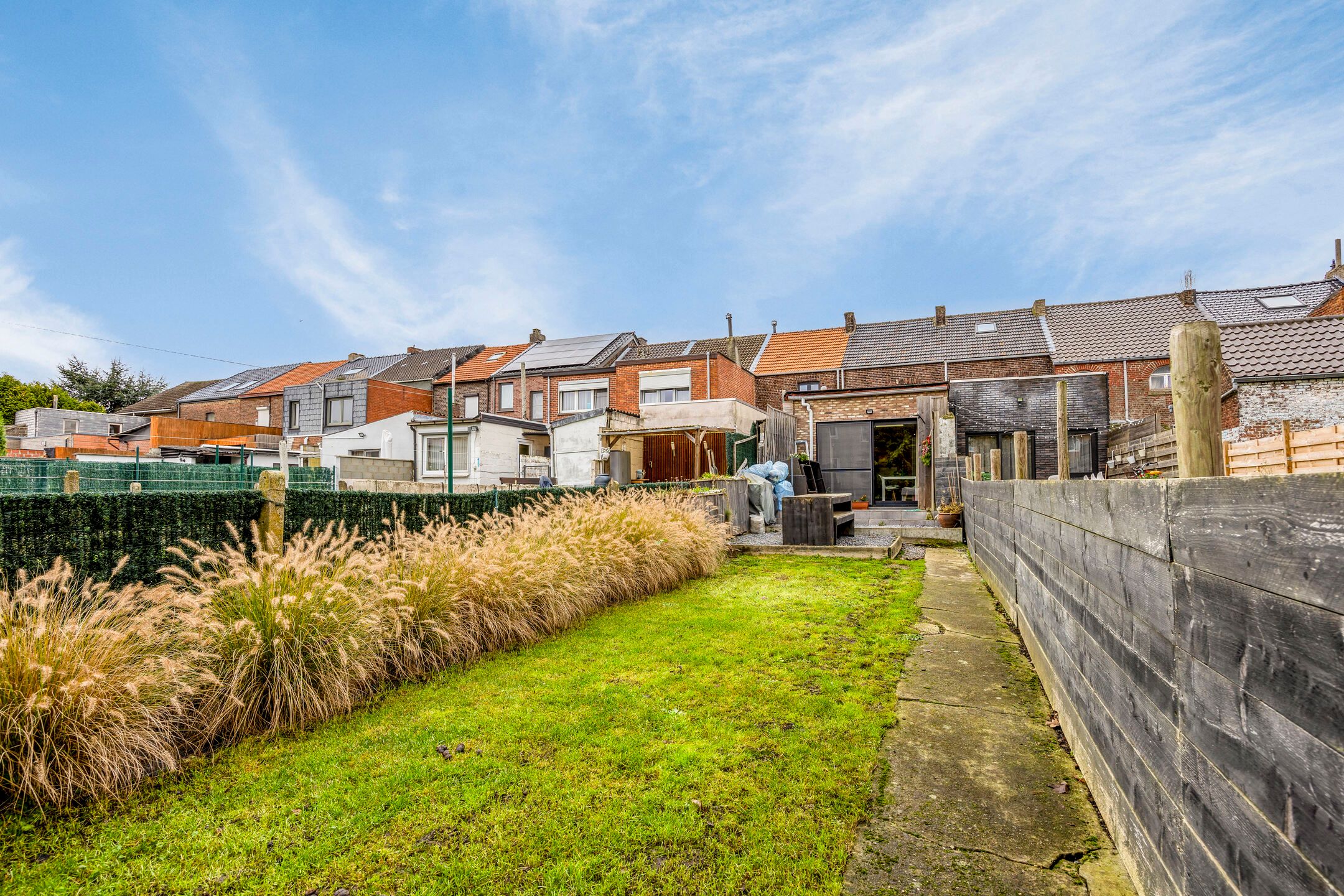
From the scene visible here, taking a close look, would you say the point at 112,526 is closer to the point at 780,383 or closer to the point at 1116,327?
the point at 780,383

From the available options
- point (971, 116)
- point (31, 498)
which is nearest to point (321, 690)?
point (31, 498)

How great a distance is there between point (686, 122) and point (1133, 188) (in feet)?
34.6

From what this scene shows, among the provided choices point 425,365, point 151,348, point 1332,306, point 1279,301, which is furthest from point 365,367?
point 1332,306

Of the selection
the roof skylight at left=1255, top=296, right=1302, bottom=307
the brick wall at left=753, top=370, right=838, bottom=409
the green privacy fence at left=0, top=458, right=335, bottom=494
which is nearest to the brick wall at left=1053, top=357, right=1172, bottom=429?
the roof skylight at left=1255, top=296, right=1302, bottom=307

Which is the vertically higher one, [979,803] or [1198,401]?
[1198,401]

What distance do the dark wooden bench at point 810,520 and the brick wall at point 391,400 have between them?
2299 cm

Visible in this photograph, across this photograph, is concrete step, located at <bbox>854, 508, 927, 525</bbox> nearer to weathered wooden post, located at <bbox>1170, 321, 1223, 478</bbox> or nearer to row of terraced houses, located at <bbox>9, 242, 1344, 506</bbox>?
row of terraced houses, located at <bbox>9, 242, 1344, 506</bbox>

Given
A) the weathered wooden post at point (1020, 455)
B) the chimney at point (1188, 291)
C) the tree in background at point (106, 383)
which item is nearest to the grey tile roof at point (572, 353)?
the weathered wooden post at point (1020, 455)

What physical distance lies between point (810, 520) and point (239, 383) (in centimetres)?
4250

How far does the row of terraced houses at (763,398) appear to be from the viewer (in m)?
16.5

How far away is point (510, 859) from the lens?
224 cm

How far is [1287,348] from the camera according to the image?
11930mm

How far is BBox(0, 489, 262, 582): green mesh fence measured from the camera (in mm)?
3908

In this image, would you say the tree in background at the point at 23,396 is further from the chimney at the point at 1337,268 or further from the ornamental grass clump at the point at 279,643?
the chimney at the point at 1337,268
